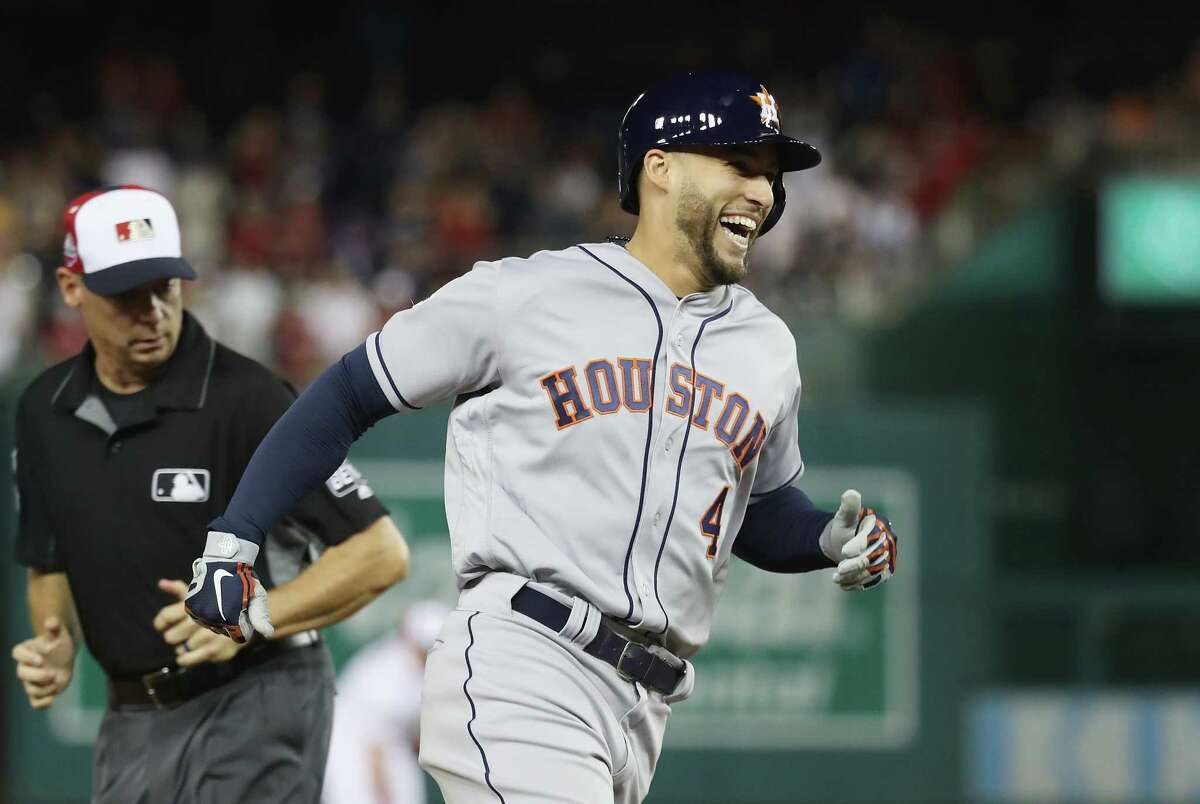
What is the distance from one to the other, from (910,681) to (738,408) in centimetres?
601

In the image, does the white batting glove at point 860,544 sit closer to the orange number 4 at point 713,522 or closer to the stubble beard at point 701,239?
the orange number 4 at point 713,522

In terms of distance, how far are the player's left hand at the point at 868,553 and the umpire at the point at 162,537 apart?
1.02 m

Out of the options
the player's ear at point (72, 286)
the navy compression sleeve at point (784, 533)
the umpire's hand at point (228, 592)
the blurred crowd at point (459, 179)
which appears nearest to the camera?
the umpire's hand at point (228, 592)

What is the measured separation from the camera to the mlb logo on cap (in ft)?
12.8

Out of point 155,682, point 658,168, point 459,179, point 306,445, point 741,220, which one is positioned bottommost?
point 155,682

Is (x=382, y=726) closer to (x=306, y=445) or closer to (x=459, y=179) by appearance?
(x=306, y=445)

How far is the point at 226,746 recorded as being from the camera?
3.85 meters

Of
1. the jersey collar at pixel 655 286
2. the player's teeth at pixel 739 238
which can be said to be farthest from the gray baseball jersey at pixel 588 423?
the player's teeth at pixel 739 238

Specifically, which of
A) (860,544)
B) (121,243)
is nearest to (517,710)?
(860,544)

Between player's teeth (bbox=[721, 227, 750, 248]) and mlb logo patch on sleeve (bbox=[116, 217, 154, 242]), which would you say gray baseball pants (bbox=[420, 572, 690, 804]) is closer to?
player's teeth (bbox=[721, 227, 750, 248])

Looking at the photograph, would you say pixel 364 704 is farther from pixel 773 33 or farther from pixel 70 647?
pixel 773 33

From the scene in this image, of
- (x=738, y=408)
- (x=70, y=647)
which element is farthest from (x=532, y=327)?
(x=70, y=647)

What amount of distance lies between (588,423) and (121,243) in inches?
46.8

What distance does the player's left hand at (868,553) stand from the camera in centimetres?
345
